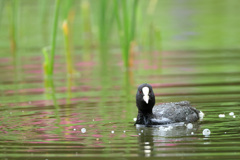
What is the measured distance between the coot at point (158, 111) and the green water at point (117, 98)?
193 millimetres

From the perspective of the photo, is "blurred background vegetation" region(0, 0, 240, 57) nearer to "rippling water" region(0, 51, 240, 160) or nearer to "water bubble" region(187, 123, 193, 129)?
"rippling water" region(0, 51, 240, 160)

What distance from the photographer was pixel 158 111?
358 inches

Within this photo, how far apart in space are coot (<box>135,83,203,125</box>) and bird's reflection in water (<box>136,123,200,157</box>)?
0.37ft

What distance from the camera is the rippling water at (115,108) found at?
23.0ft

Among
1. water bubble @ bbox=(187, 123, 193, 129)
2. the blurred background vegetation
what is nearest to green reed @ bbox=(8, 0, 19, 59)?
the blurred background vegetation

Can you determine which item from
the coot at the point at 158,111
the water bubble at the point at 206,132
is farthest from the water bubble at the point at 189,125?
the water bubble at the point at 206,132

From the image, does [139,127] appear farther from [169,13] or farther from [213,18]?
[169,13]

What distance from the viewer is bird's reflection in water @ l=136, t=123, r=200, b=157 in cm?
693

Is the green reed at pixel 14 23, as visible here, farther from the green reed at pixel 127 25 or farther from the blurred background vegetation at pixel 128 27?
the green reed at pixel 127 25

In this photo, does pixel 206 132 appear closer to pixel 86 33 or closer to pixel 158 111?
pixel 158 111

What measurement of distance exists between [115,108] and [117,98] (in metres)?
0.93

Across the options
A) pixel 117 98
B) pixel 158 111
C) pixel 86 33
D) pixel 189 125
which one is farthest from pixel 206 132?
pixel 86 33

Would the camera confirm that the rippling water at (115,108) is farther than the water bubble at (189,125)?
No

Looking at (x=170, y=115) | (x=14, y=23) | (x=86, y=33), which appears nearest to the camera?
(x=170, y=115)
